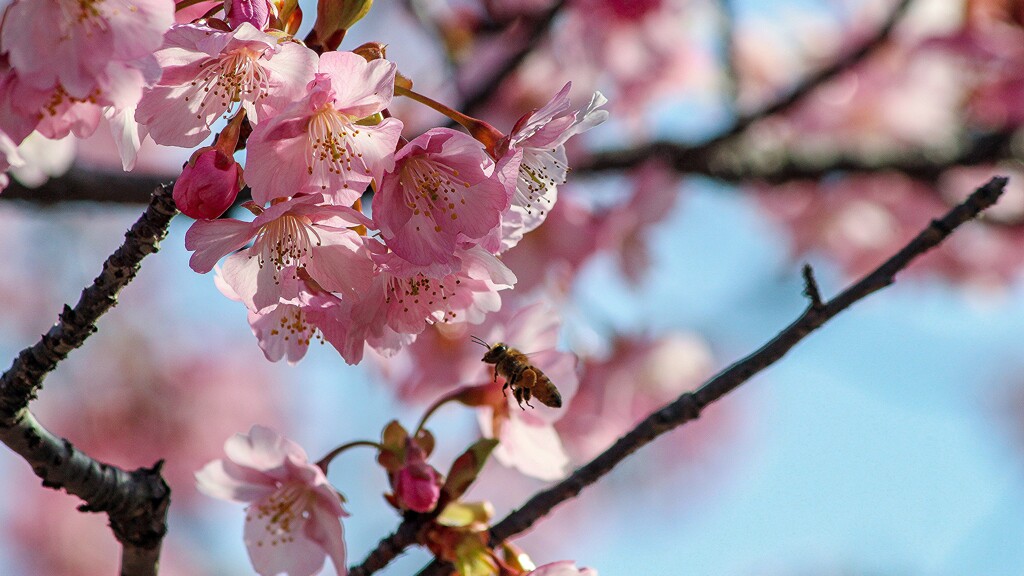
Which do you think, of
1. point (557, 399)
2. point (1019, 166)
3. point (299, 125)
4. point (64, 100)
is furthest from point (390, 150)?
point (1019, 166)

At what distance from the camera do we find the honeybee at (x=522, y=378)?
1.59 meters

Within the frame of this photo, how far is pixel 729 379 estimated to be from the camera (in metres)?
1.40

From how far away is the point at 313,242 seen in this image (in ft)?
3.85

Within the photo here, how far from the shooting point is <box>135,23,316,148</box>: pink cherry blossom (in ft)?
3.51

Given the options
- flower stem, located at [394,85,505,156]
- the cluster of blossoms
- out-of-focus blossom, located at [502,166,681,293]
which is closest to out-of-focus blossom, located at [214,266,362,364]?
the cluster of blossoms

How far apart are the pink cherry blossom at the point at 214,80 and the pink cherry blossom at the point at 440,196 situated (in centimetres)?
16

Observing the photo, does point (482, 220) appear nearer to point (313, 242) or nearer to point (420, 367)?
point (313, 242)

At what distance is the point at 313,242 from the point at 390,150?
0.47ft

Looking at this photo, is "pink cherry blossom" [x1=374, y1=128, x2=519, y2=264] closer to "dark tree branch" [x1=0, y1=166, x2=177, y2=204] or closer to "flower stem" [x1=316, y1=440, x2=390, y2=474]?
"flower stem" [x1=316, y1=440, x2=390, y2=474]

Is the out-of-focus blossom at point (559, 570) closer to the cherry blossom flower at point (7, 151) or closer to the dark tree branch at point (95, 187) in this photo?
the cherry blossom flower at point (7, 151)

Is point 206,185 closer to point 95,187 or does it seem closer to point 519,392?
point 519,392

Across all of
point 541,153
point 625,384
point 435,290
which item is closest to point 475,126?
point 541,153

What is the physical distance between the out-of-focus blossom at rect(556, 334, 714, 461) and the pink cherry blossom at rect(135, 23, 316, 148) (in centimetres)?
156

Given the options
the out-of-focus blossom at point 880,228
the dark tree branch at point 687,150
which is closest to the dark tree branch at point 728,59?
the dark tree branch at point 687,150
